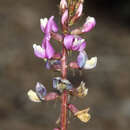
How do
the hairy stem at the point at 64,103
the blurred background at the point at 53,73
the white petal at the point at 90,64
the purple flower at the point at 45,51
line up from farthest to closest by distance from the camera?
the blurred background at the point at 53,73, the white petal at the point at 90,64, the purple flower at the point at 45,51, the hairy stem at the point at 64,103

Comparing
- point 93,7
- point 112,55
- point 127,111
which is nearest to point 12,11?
point 93,7

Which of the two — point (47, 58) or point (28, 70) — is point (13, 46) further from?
point (47, 58)

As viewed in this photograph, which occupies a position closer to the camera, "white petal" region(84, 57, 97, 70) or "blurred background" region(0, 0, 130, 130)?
"white petal" region(84, 57, 97, 70)

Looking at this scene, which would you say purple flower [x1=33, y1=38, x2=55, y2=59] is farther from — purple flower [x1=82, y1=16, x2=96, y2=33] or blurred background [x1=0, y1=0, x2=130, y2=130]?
blurred background [x1=0, y1=0, x2=130, y2=130]

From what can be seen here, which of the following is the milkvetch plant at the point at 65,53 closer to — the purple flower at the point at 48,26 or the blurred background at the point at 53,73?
the purple flower at the point at 48,26

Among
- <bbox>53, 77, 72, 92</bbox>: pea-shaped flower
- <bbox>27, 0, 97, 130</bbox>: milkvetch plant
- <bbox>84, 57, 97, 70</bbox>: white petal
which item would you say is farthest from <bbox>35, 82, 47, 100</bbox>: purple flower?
<bbox>84, 57, 97, 70</bbox>: white petal

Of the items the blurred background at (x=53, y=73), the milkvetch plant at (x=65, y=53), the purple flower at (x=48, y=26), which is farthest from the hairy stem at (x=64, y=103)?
the blurred background at (x=53, y=73)

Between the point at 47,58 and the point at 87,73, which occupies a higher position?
the point at 47,58
